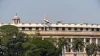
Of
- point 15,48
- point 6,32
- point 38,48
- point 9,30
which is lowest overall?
point 15,48

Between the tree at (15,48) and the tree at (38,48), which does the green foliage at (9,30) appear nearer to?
the tree at (15,48)

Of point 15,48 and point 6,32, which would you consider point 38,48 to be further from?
point 6,32

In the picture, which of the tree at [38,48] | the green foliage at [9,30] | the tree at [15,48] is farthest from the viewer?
the green foliage at [9,30]

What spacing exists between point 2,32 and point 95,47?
2772cm

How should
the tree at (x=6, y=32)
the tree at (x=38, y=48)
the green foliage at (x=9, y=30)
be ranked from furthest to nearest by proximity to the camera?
the green foliage at (x=9, y=30) → the tree at (x=6, y=32) → the tree at (x=38, y=48)

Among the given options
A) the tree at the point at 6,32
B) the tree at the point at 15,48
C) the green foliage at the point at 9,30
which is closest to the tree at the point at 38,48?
the tree at the point at 15,48

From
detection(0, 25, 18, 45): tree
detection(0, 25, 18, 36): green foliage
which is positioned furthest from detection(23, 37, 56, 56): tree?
detection(0, 25, 18, 36): green foliage

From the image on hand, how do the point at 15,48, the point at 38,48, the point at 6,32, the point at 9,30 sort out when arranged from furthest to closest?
the point at 9,30 < the point at 6,32 < the point at 15,48 < the point at 38,48

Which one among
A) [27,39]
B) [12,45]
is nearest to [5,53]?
[12,45]

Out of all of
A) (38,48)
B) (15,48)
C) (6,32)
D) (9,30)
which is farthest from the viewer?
(9,30)

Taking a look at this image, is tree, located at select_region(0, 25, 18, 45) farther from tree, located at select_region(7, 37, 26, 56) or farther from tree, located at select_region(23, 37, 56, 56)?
tree, located at select_region(23, 37, 56, 56)

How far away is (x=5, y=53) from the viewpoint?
158 meters

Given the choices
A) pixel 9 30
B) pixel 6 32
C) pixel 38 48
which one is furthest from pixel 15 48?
pixel 9 30

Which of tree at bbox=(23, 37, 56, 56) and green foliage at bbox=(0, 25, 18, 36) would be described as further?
green foliage at bbox=(0, 25, 18, 36)
